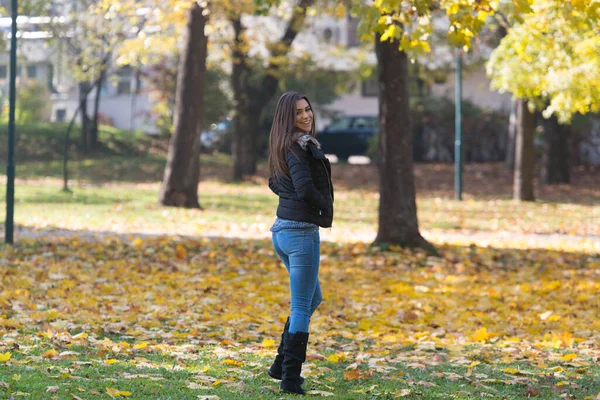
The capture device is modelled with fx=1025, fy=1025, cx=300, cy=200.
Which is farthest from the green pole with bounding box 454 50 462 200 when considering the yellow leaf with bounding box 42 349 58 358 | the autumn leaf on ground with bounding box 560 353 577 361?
the yellow leaf with bounding box 42 349 58 358

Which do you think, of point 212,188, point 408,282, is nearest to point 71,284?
point 408,282

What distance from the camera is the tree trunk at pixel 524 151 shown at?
78.7 ft

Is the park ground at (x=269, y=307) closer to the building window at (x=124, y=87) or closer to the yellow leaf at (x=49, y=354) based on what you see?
the yellow leaf at (x=49, y=354)

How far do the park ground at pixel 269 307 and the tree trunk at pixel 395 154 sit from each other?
40 centimetres

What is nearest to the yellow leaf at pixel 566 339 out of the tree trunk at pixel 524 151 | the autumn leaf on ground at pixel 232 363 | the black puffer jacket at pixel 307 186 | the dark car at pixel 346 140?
the autumn leaf on ground at pixel 232 363

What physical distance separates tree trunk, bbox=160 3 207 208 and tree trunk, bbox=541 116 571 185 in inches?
509

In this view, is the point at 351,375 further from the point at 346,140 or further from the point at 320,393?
the point at 346,140

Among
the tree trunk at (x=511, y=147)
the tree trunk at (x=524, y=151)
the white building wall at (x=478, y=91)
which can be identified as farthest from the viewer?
the white building wall at (x=478, y=91)

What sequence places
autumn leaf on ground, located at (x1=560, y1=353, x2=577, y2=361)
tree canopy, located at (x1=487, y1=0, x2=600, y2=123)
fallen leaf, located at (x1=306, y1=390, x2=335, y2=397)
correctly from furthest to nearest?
tree canopy, located at (x1=487, y1=0, x2=600, y2=123)
autumn leaf on ground, located at (x1=560, y1=353, x2=577, y2=361)
fallen leaf, located at (x1=306, y1=390, x2=335, y2=397)

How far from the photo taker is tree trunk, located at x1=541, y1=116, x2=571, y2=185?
29875mm

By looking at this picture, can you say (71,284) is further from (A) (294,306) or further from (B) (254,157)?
(B) (254,157)

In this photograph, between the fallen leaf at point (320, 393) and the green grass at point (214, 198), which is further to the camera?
the green grass at point (214, 198)

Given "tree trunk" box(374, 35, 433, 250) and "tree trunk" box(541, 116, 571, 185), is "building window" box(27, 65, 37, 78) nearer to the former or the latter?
"tree trunk" box(541, 116, 571, 185)

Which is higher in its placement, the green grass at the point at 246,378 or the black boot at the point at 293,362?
the black boot at the point at 293,362
